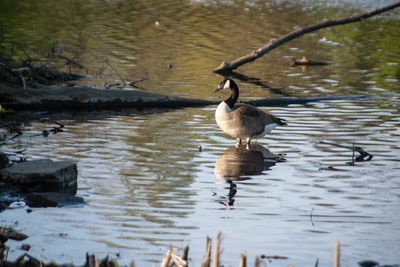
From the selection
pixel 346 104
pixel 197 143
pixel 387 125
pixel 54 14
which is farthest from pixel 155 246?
pixel 54 14

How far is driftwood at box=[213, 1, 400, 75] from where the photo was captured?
64.4ft

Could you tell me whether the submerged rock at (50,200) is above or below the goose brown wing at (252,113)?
below

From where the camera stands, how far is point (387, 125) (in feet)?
51.9

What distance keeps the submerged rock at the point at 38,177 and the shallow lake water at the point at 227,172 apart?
46cm

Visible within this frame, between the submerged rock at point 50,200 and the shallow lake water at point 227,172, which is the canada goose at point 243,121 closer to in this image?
the shallow lake water at point 227,172

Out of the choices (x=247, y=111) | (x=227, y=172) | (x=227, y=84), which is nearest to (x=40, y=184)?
(x=227, y=172)

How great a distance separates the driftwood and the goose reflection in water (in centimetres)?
761

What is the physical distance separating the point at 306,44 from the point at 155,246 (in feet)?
85.9

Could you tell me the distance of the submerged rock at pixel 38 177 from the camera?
10133 millimetres

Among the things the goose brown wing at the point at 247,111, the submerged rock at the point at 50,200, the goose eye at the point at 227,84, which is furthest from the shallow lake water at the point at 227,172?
the goose eye at the point at 227,84

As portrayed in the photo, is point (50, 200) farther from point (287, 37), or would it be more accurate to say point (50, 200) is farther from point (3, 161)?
point (287, 37)

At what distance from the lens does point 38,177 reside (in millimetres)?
10141

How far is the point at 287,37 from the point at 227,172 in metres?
10.4

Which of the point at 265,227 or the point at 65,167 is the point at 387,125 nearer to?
the point at 265,227
